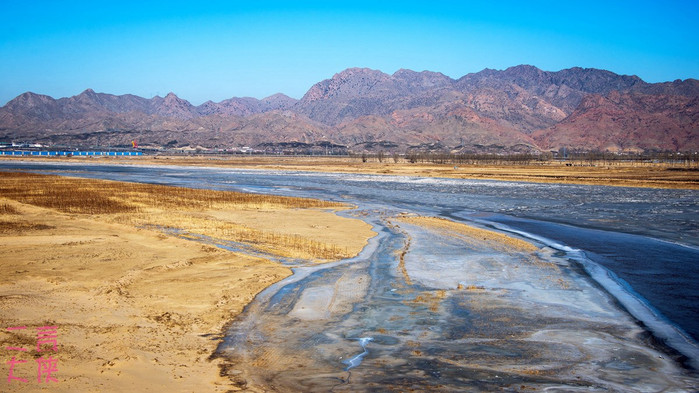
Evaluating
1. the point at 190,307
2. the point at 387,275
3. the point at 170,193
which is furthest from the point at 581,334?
the point at 170,193

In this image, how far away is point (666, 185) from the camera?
206 feet

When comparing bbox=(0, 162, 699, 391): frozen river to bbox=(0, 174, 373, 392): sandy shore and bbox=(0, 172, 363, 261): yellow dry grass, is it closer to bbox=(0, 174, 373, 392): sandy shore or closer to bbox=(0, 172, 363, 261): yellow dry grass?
bbox=(0, 174, 373, 392): sandy shore

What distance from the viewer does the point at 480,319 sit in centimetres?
1235

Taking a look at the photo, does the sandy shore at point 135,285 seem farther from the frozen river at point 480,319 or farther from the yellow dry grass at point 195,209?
the frozen river at point 480,319

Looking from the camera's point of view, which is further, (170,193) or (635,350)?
(170,193)

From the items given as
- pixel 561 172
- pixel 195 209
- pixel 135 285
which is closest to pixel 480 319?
pixel 135 285

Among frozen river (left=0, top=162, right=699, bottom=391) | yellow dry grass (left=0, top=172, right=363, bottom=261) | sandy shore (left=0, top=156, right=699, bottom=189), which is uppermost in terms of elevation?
sandy shore (left=0, top=156, right=699, bottom=189)

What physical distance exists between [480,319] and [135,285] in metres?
8.40

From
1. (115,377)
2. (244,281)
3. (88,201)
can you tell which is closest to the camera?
(115,377)

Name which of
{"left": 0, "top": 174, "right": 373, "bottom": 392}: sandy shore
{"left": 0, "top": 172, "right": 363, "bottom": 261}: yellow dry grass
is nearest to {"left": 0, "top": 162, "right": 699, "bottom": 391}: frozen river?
{"left": 0, "top": 174, "right": 373, "bottom": 392}: sandy shore

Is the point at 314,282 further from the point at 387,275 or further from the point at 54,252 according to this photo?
the point at 54,252

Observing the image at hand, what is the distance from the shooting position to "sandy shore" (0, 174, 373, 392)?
28.8 feet

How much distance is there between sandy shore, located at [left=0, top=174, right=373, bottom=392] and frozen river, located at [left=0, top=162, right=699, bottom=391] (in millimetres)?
865

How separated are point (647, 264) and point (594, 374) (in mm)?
11566
